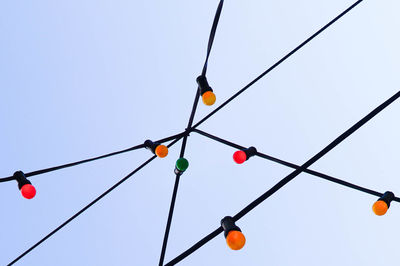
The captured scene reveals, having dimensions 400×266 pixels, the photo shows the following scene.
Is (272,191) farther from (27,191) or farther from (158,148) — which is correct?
(27,191)

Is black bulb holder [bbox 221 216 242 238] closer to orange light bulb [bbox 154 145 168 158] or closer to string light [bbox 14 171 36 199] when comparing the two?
orange light bulb [bbox 154 145 168 158]

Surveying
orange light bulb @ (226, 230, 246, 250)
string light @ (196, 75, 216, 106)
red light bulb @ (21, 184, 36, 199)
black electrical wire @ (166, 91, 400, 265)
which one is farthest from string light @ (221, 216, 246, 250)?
red light bulb @ (21, 184, 36, 199)

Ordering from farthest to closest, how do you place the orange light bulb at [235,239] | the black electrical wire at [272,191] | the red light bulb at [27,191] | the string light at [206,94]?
1. the red light bulb at [27,191]
2. the string light at [206,94]
3. the orange light bulb at [235,239]
4. the black electrical wire at [272,191]

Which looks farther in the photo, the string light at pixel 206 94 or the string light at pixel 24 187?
the string light at pixel 24 187

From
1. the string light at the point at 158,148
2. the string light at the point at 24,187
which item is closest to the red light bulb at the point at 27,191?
the string light at the point at 24,187

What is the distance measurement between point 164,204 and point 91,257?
1.54m

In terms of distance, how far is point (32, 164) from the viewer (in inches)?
299

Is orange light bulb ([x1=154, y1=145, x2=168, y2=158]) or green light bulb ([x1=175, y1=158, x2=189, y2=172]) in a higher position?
orange light bulb ([x1=154, y1=145, x2=168, y2=158])

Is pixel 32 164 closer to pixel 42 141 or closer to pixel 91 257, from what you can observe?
pixel 42 141

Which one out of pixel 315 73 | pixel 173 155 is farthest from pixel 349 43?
pixel 173 155

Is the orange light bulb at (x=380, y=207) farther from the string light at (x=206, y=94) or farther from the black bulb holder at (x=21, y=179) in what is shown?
the black bulb holder at (x=21, y=179)

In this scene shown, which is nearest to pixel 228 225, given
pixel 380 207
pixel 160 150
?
pixel 160 150

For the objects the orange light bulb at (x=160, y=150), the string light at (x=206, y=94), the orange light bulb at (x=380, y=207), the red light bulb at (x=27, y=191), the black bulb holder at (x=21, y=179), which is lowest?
the orange light bulb at (x=380, y=207)

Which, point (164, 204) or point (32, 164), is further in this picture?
point (164, 204)
